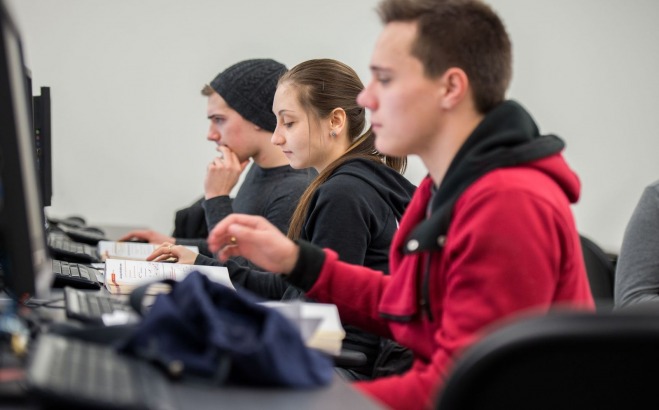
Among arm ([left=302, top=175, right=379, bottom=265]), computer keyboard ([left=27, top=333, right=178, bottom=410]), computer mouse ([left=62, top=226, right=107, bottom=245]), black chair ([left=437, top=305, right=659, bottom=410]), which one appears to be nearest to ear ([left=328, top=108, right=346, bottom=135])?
arm ([left=302, top=175, right=379, bottom=265])

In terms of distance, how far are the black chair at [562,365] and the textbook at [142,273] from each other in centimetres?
103

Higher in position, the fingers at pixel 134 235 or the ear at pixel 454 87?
the ear at pixel 454 87

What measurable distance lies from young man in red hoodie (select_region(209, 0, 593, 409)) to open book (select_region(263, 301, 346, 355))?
78 mm

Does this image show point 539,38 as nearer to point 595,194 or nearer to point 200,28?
point 595,194

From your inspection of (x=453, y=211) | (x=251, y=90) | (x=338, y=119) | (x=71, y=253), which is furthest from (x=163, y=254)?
(x=453, y=211)

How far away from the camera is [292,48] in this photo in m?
4.58

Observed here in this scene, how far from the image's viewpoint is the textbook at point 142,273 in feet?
6.20

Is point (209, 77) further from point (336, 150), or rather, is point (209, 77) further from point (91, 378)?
point (91, 378)

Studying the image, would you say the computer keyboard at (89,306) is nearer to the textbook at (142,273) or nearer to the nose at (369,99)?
the textbook at (142,273)

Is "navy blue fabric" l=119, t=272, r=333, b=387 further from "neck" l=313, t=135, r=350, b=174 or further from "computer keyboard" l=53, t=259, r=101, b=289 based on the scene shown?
"neck" l=313, t=135, r=350, b=174

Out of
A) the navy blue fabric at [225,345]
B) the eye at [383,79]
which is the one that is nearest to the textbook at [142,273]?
the eye at [383,79]

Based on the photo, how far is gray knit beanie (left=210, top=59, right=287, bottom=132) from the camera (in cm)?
305

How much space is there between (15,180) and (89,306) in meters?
0.38

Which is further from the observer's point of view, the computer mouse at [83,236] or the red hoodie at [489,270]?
the computer mouse at [83,236]
